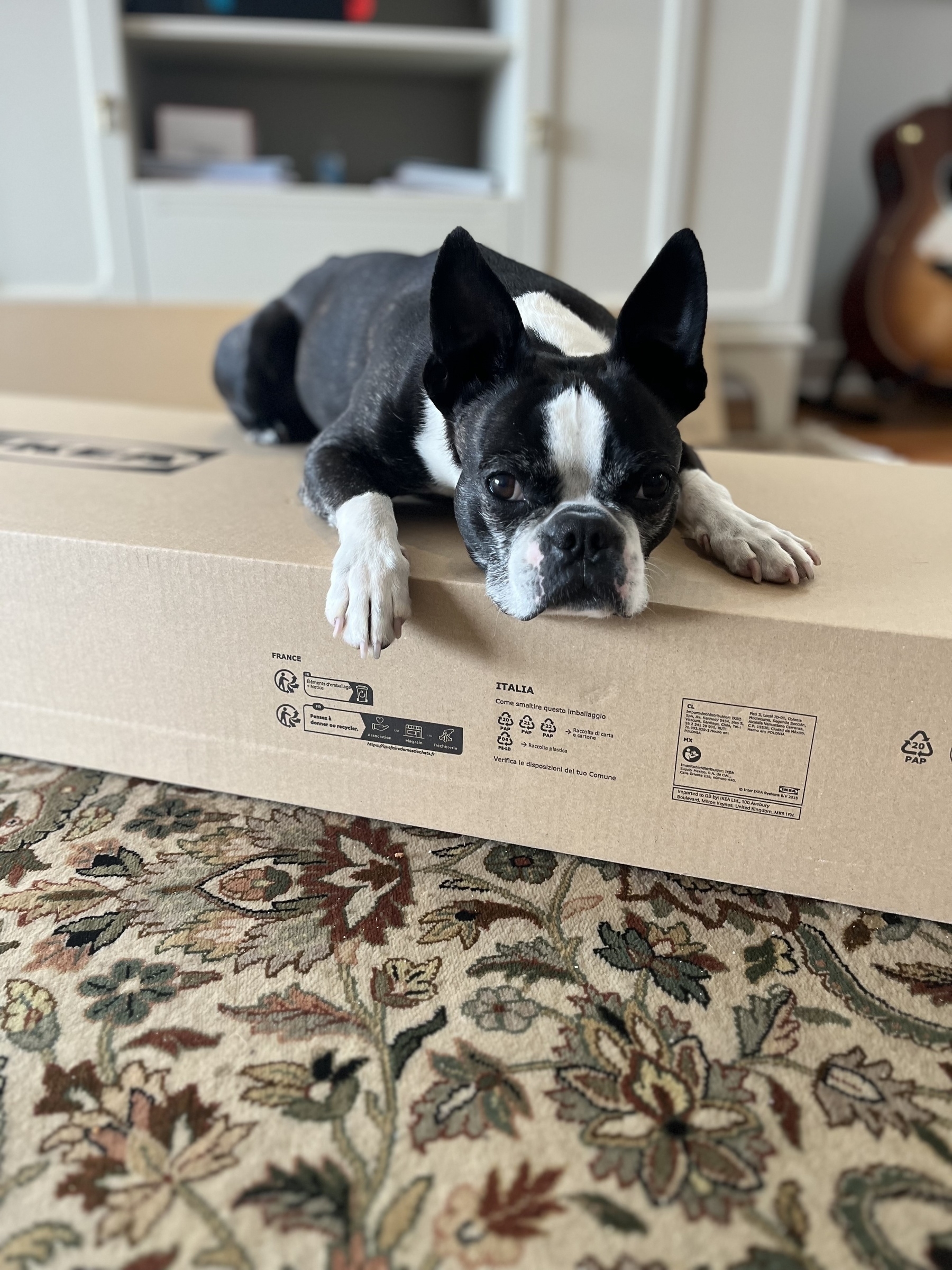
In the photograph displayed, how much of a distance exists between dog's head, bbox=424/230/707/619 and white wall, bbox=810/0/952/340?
2.94 metres

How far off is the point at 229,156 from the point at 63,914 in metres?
2.49

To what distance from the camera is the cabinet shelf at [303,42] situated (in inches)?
95.4

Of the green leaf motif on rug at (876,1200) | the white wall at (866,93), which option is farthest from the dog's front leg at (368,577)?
the white wall at (866,93)

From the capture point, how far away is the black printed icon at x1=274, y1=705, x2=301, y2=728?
1021 millimetres

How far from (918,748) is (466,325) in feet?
2.03

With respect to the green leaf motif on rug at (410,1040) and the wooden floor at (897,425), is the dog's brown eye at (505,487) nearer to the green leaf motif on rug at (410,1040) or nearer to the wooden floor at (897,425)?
the green leaf motif on rug at (410,1040)

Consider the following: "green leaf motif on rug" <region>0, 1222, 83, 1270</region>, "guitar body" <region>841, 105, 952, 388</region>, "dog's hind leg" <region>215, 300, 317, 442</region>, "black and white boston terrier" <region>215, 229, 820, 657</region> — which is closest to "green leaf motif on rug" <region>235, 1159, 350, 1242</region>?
"green leaf motif on rug" <region>0, 1222, 83, 1270</region>

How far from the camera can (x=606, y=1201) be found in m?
0.63

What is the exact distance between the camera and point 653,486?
948 millimetres

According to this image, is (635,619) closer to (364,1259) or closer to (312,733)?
(312,733)

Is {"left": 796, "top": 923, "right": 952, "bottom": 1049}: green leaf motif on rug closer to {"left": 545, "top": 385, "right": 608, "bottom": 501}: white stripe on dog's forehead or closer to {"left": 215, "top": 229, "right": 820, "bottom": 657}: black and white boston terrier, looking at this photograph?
{"left": 215, "top": 229, "right": 820, "bottom": 657}: black and white boston terrier

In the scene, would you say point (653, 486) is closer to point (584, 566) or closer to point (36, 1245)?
point (584, 566)

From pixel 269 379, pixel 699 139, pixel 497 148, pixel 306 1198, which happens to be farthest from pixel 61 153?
pixel 306 1198

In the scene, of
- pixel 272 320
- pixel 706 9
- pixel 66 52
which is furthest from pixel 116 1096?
pixel 706 9
